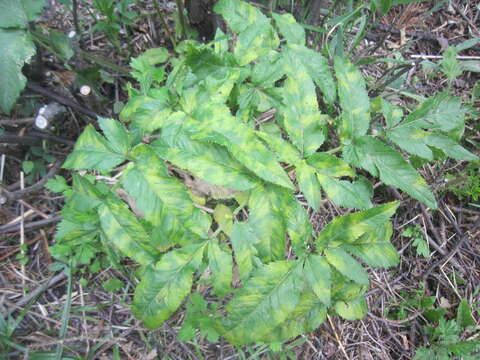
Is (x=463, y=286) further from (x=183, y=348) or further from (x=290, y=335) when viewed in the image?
(x=183, y=348)

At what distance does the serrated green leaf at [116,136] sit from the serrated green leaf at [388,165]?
30.7 inches

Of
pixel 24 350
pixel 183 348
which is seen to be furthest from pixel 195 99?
pixel 24 350

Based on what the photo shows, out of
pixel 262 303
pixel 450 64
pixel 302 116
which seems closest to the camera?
pixel 262 303

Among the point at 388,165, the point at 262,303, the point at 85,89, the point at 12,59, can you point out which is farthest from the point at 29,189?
the point at 388,165

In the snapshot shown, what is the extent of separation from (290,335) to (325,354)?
486mm

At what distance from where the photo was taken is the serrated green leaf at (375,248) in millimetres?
1361

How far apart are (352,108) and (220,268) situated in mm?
753

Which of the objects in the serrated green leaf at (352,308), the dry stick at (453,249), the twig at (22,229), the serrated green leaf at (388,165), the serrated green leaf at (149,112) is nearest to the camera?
the serrated green leaf at (388,165)

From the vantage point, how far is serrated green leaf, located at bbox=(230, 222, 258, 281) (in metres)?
1.23

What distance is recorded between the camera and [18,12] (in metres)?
1.44

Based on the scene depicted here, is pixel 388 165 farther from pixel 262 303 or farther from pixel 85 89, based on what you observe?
pixel 85 89

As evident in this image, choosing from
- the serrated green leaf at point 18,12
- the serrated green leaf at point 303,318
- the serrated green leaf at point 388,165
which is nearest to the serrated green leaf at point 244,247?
the serrated green leaf at point 303,318

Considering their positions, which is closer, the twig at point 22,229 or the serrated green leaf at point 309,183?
the serrated green leaf at point 309,183

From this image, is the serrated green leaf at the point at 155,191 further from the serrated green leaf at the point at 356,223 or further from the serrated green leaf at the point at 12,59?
the serrated green leaf at the point at 12,59
